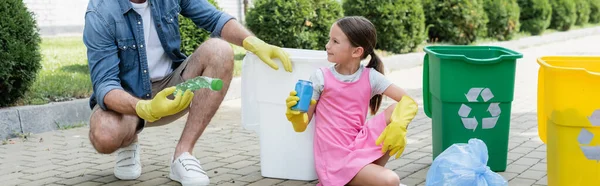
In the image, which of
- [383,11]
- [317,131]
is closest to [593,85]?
[317,131]

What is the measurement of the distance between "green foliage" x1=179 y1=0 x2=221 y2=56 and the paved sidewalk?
6.80 ft

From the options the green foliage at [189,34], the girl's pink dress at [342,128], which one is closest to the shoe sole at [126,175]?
the girl's pink dress at [342,128]

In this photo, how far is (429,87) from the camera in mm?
4246

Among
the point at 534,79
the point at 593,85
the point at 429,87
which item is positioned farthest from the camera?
the point at 534,79

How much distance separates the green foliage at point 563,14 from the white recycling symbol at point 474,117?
13.2 meters

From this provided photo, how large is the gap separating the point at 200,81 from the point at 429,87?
1.49 meters

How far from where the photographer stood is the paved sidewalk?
3.90 m

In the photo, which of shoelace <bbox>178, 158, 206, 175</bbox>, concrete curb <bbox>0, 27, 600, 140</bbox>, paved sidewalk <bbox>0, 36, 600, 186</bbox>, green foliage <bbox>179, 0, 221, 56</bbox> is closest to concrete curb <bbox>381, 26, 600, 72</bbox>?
green foliage <bbox>179, 0, 221, 56</bbox>

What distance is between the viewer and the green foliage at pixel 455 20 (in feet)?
38.2

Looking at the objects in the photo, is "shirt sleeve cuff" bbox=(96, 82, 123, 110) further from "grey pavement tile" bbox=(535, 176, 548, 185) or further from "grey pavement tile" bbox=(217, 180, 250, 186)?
"grey pavement tile" bbox=(535, 176, 548, 185)

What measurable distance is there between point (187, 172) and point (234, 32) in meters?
0.81

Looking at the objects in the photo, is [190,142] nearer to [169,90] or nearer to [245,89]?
[245,89]

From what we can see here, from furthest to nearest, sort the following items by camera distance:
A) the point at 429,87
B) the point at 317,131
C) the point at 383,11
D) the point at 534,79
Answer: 1. the point at 383,11
2. the point at 534,79
3. the point at 429,87
4. the point at 317,131

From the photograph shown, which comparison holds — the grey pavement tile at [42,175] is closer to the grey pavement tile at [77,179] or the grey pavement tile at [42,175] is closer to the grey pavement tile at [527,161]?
the grey pavement tile at [77,179]
